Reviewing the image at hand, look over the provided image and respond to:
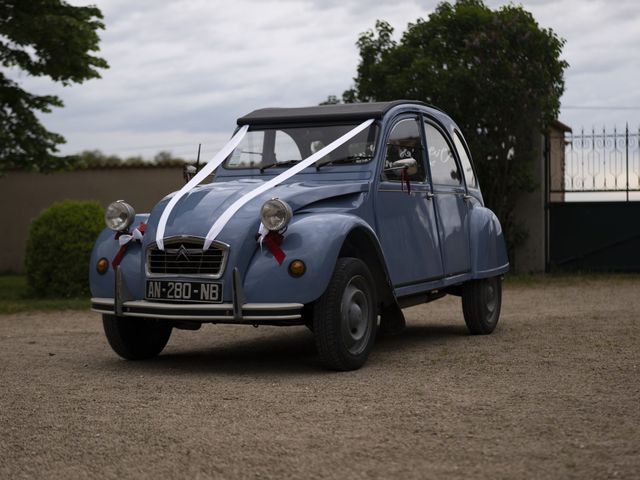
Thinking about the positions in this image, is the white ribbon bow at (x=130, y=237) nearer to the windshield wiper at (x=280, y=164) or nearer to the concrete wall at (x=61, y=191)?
the windshield wiper at (x=280, y=164)

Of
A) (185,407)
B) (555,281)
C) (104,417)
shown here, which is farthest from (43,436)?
(555,281)

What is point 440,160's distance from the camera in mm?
8852

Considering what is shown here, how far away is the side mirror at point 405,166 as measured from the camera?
763 centimetres

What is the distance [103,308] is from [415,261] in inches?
95.6

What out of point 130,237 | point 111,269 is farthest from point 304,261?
point 111,269

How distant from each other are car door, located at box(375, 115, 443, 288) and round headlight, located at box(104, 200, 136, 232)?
1845 mm

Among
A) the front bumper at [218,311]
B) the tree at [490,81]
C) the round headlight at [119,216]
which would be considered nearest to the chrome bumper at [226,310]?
the front bumper at [218,311]

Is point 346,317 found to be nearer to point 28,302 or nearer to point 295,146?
point 295,146

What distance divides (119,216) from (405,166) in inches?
86.0

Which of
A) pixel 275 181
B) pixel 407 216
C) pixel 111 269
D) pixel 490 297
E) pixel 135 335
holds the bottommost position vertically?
pixel 135 335

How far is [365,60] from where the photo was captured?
1862cm

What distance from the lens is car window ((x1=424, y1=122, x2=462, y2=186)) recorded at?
8664 millimetres

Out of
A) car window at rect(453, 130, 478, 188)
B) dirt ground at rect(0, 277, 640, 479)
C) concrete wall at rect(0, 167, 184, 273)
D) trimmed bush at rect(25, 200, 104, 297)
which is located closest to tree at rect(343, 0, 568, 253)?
concrete wall at rect(0, 167, 184, 273)

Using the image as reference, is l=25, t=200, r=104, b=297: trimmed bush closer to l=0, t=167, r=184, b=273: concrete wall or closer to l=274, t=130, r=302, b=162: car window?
l=0, t=167, r=184, b=273: concrete wall
